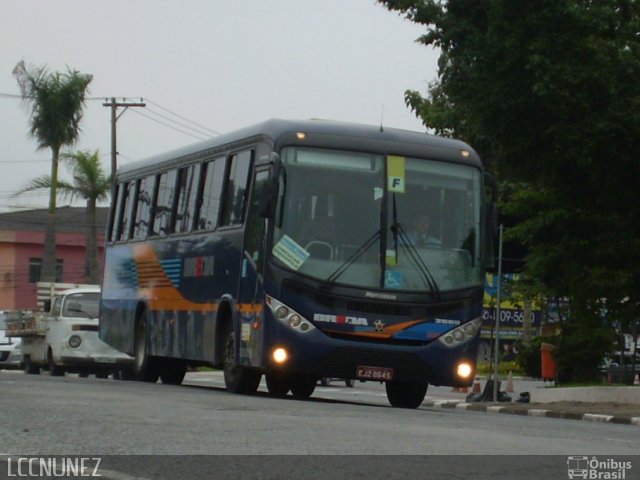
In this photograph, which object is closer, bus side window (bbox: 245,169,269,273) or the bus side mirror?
Answer: the bus side mirror

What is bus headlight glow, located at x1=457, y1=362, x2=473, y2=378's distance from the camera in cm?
2012

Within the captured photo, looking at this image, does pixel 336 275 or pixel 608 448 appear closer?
pixel 608 448

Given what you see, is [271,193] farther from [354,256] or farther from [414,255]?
[414,255]

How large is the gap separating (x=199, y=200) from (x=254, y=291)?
11.3ft

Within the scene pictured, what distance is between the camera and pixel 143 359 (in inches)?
1027

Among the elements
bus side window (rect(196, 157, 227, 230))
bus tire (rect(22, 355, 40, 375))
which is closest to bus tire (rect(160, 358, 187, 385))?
bus side window (rect(196, 157, 227, 230))

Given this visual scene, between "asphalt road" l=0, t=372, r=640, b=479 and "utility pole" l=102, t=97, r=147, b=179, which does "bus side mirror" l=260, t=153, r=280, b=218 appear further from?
"utility pole" l=102, t=97, r=147, b=179

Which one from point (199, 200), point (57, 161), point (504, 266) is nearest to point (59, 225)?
point (57, 161)

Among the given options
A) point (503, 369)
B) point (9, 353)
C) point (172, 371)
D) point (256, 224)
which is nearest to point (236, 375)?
point (256, 224)

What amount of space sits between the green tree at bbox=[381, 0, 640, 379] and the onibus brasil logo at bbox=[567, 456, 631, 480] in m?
15.1

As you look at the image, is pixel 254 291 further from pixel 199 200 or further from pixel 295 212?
pixel 199 200

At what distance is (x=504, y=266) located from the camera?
32.1 meters

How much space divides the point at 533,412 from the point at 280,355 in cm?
652

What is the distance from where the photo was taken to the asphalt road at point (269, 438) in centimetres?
938
